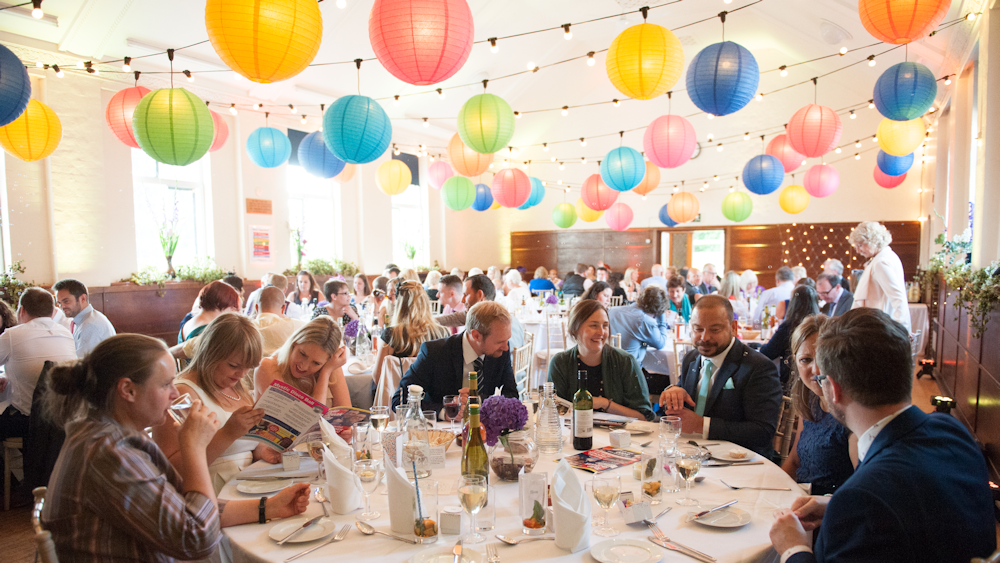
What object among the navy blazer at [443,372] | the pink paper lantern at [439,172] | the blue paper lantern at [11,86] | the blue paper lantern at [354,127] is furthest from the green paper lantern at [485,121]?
the pink paper lantern at [439,172]

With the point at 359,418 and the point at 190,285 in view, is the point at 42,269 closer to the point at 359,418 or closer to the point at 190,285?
the point at 190,285

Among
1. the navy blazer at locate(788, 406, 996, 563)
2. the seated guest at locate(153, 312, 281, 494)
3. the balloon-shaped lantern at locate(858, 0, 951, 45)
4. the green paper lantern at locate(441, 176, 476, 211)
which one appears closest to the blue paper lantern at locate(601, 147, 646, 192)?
the green paper lantern at locate(441, 176, 476, 211)

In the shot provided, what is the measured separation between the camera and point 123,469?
1.40 meters

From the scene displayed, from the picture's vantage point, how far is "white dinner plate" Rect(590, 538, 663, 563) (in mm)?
1480

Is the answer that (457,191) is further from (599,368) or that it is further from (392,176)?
(599,368)

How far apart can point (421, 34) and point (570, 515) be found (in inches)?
102

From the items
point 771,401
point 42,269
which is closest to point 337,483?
point 771,401

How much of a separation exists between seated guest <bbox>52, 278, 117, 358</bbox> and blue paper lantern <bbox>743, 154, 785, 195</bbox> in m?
7.82

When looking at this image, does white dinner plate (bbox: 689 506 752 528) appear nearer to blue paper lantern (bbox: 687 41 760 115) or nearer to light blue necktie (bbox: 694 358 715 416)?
light blue necktie (bbox: 694 358 715 416)

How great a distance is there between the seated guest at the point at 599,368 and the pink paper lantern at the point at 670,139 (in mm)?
3679

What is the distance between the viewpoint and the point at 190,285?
8867mm

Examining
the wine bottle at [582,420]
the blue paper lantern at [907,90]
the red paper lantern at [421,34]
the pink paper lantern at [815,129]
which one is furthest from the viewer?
the pink paper lantern at [815,129]

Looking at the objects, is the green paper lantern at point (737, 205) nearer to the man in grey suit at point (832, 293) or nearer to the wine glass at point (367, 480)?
Answer: the man in grey suit at point (832, 293)

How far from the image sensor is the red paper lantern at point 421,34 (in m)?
3.08
